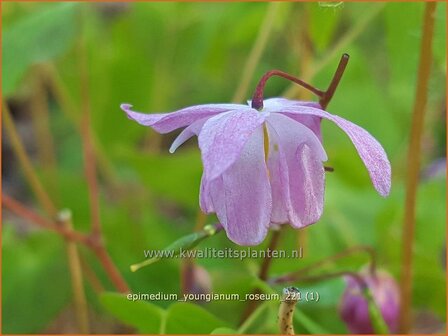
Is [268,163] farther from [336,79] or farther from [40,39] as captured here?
[40,39]

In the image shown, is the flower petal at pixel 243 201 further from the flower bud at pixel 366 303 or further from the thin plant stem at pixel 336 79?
the flower bud at pixel 366 303

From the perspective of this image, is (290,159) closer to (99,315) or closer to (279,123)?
(279,123)

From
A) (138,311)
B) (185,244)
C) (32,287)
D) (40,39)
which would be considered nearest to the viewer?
(185,244)

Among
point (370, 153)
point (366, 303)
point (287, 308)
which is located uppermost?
point (370, 153)

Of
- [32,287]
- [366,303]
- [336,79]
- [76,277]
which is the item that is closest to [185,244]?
[336,79]

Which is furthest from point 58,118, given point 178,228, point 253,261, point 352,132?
point 352,132

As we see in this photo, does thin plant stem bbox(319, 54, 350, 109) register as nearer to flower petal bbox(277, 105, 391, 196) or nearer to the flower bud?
flower petal bbox(277, 105, 391, 196)
